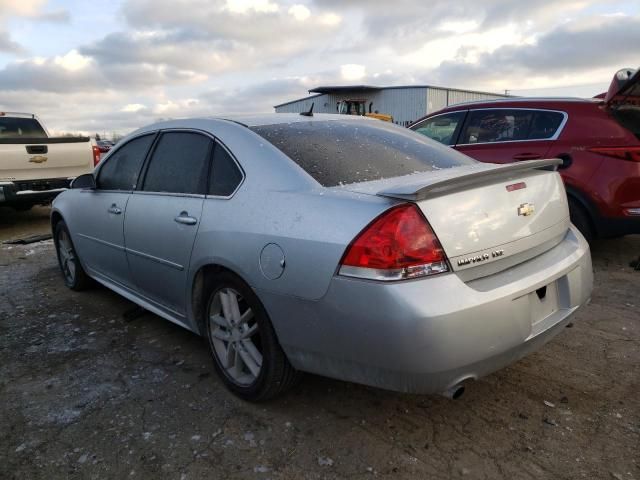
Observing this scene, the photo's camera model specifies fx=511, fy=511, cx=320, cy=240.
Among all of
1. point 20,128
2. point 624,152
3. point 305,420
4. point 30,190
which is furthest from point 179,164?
point 20,128

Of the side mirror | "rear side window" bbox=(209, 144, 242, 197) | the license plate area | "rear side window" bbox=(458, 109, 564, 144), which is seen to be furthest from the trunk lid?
"rear side window" bbox=(458, 109, 564, 144)

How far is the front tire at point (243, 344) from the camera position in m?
2.42

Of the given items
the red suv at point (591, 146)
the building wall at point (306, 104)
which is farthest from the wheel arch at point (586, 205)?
the building wall at point (306, 104)

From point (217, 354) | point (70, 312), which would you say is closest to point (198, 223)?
point (217, 354)

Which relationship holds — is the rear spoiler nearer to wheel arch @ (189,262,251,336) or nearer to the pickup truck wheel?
wheel arch @ (189,262,251,336)

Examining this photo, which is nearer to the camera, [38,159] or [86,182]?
[86,182]

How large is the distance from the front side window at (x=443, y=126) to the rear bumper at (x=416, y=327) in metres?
3.95

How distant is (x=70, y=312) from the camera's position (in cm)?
418

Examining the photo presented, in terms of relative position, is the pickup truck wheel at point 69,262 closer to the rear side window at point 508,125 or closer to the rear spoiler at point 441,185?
the rear spoiler at point 441,185

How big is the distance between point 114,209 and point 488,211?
263 cm

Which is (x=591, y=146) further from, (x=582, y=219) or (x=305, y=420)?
(x=305, y=420)

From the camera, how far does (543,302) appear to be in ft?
7.58

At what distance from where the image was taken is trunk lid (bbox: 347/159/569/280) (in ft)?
6.72

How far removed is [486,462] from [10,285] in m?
4.75
